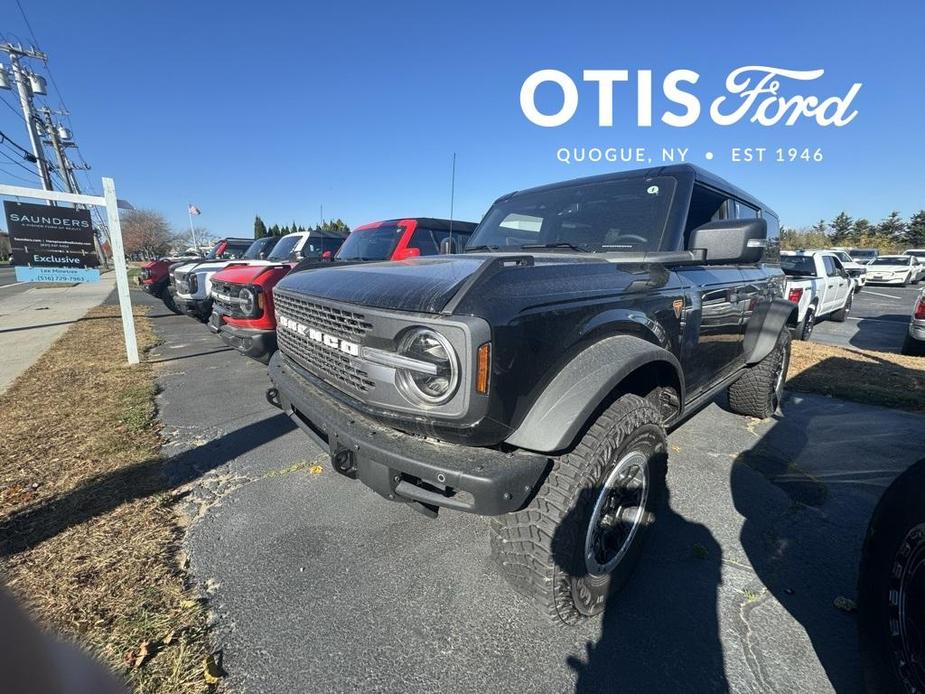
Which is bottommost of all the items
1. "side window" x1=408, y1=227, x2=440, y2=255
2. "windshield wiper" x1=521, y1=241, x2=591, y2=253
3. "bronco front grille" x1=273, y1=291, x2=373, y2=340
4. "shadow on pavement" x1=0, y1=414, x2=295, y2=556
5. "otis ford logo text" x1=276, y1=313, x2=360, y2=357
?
"shadow on pavement" x1=0, y1=414, x2=295, y2=556

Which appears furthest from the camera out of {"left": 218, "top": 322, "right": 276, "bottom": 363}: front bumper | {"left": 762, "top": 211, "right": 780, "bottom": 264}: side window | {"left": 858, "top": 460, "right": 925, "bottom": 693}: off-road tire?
{"left": 762, "top": 211, "right": 780, "bottom": 264}: side window

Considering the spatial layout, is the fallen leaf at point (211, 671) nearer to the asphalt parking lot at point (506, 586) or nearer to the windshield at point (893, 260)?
the asphalt parking lot at point (506, 586)

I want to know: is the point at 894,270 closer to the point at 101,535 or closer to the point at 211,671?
the point at 211,671

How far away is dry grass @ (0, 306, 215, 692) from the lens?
1754mm

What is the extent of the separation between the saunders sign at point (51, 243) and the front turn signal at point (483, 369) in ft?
28.0

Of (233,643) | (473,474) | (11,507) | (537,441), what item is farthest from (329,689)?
(11,507)

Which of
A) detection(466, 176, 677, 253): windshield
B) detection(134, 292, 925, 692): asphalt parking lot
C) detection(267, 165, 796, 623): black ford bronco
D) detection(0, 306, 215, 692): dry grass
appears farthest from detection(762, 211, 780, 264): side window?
detection(0, 306, 215, 692): dry grass

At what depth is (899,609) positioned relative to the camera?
4.75 feet

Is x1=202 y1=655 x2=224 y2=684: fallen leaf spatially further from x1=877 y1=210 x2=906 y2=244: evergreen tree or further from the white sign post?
x1=877 y1=210 x2=906 y2=244: evergreen tree

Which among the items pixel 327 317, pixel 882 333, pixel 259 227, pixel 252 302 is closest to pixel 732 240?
pixel 327 317

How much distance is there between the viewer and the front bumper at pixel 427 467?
1.51 m

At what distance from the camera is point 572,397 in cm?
165

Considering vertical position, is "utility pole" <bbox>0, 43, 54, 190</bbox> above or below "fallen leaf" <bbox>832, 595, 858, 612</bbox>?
above

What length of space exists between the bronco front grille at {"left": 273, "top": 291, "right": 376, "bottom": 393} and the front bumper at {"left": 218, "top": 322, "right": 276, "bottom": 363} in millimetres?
1187
